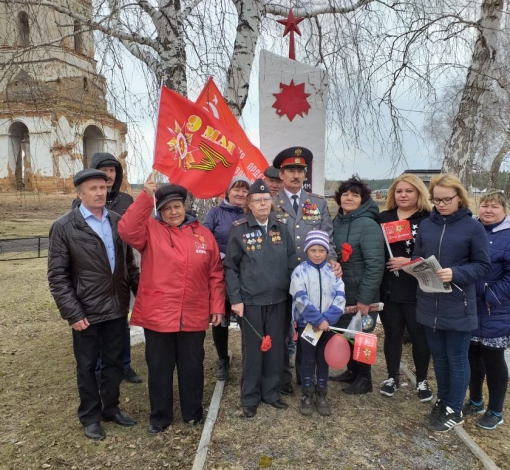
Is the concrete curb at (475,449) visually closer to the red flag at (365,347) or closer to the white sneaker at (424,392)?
the white sneaker at (424,392)

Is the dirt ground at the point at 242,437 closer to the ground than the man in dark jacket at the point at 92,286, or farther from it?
closer to the ground

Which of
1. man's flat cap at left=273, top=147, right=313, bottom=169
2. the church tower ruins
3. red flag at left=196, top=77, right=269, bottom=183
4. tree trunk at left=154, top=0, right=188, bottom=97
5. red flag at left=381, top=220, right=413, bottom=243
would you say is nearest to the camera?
red flag at left=381, top=220, right=413, bottom=243

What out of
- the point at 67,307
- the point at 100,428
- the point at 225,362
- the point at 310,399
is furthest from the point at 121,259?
the point at 310,399

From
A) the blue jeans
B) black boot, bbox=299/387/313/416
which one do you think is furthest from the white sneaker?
black boot, bbox=299/387/313/416

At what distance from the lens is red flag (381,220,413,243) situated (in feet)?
11.2

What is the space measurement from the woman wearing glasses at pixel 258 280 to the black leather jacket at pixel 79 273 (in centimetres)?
Answer: 94

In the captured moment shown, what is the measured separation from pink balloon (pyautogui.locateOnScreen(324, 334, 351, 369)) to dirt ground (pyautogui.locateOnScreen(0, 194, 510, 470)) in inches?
20.2


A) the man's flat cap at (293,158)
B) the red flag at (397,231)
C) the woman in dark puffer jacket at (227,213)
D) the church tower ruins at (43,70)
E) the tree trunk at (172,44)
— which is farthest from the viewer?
the church tower ruins at (43,70)

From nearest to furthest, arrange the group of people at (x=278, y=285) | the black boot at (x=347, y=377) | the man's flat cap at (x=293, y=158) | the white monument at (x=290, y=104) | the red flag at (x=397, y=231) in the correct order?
the group of people at (x=278, y=285) < the red flag at (x=397, y=231) < the man's flat cap at (x=293, y=158) < the black boot at (x=347, y=377) < the white monument at (x=290, y=104)

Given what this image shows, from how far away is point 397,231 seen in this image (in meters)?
3.42

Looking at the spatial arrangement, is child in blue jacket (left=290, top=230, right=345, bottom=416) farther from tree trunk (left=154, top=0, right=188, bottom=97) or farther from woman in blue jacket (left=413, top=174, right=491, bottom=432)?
tree trunk (left=154, top=0, right=188, bottom=97)

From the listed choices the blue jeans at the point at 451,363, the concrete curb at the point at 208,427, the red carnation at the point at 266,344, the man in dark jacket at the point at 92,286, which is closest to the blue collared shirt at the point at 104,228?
the man in dark jacket at the point at 92,286

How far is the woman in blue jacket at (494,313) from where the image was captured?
3010 millimetres

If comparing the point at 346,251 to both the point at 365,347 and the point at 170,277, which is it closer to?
the point at 365,347
